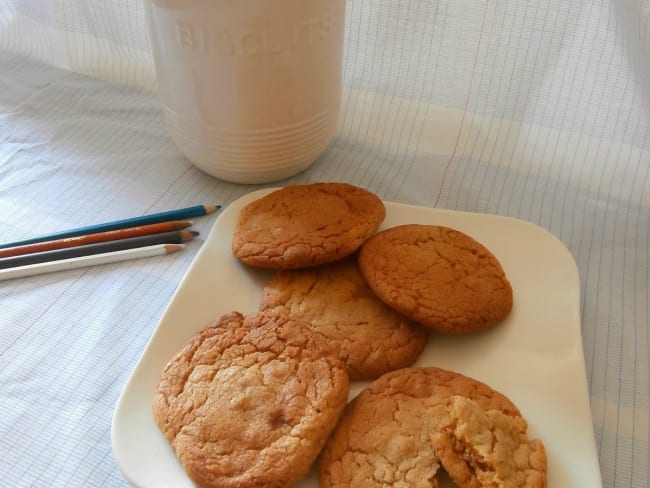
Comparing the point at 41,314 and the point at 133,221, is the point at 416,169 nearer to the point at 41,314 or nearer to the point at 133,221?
the point at 133,221

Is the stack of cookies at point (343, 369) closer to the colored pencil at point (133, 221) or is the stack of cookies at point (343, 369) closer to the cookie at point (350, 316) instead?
the cookie at point (350, 316)

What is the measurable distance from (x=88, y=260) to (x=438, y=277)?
0.41 meters

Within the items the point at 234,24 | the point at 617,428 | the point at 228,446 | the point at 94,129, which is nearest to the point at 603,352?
the point at 617,428

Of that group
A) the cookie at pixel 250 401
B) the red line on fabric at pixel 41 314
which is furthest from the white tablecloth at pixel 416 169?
the cookie at pixel 250 401

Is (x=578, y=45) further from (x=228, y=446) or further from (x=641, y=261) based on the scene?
(x=228, y=446)

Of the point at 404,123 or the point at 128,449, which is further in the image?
the point at 404,123

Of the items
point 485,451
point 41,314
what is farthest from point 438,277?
point 41,314

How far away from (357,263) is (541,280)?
0.65ft

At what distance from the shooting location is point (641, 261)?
2.63 feet

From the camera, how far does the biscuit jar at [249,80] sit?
2.33ft

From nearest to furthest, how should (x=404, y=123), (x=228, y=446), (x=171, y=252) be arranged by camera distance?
1. (x=228, y=446)
2. (x=171, y=252)
3. (x=404, y=123)

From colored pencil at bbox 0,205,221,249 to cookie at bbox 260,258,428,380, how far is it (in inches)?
7.7

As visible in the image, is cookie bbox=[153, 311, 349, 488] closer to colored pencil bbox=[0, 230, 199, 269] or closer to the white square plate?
the white square plate

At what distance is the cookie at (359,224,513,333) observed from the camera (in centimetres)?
62
